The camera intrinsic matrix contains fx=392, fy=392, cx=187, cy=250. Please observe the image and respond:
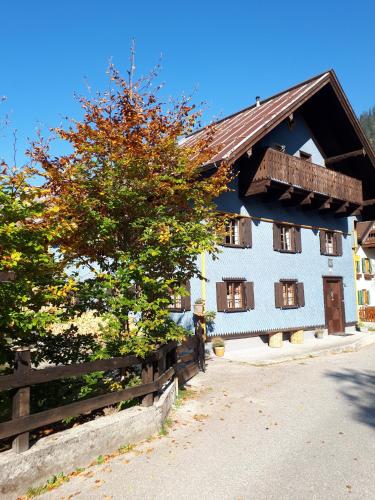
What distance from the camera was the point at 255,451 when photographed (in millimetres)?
5578

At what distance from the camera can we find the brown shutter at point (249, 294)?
15.2 metres

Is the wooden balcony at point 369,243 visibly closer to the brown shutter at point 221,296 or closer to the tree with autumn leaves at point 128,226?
the brown shutter at point 221,296

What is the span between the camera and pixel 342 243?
20359 millimetres

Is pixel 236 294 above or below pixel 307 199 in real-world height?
below

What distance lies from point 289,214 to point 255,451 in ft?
43.6

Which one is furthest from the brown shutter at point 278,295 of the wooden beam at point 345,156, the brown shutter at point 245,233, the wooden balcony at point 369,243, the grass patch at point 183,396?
the wooden balcony at point 369,243

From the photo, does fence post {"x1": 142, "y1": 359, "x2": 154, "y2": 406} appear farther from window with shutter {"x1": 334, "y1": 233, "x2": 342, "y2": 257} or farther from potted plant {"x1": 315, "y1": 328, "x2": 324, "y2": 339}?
window with shutter {"x1": 334, "y1": 233, "x2": 342, "y2": 257}

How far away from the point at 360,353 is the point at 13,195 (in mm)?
13521

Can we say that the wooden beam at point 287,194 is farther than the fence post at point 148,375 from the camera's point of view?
Yes

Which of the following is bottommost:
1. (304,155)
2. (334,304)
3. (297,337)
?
(297,337)

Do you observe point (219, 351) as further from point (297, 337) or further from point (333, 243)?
point (333, 243)

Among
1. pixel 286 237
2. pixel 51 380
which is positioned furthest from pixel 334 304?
pixel 51 380

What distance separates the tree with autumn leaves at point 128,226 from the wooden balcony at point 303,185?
297 inches

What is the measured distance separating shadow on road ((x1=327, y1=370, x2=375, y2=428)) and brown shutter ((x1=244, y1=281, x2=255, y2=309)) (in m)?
4.84
